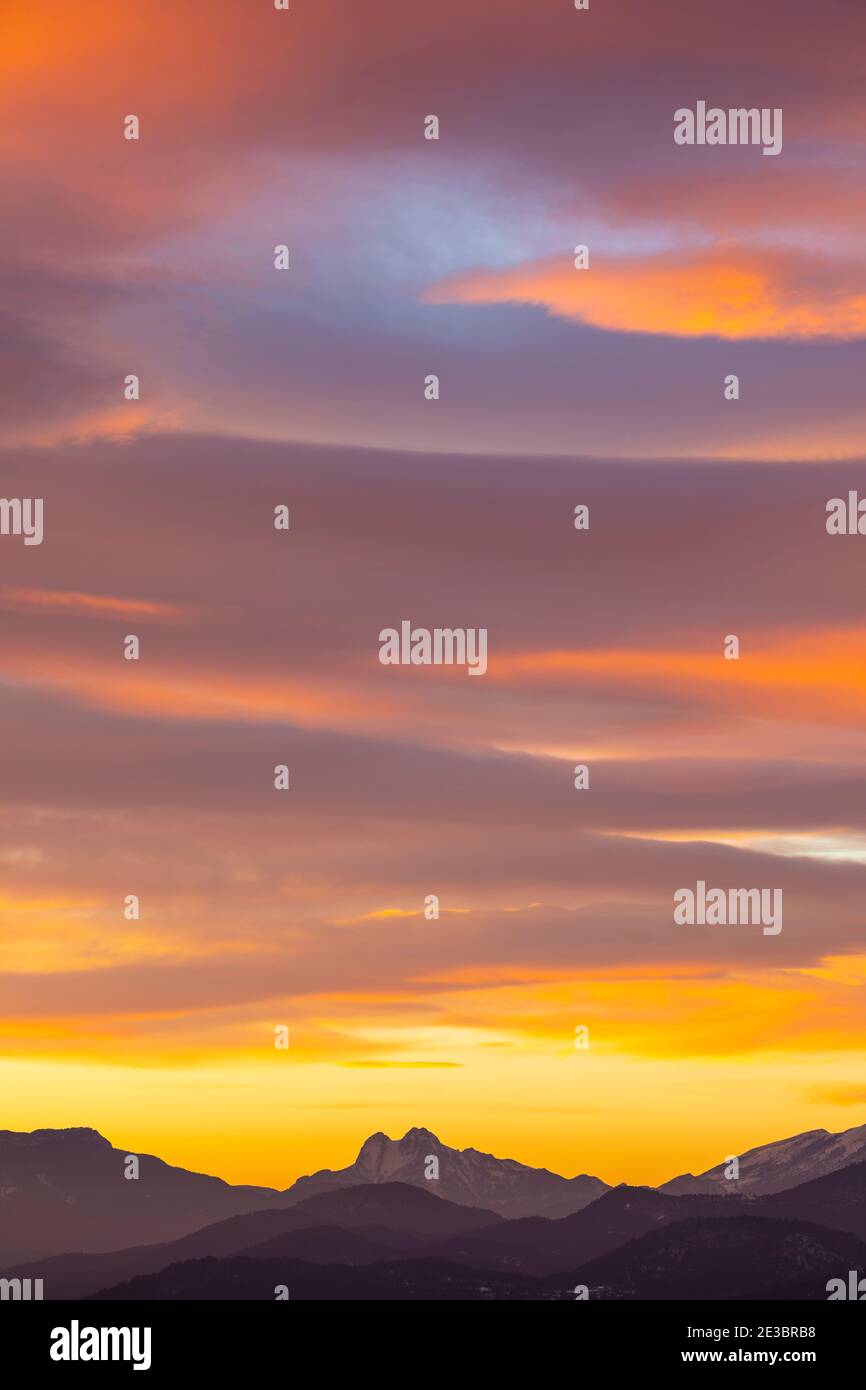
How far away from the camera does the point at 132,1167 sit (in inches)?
6004
